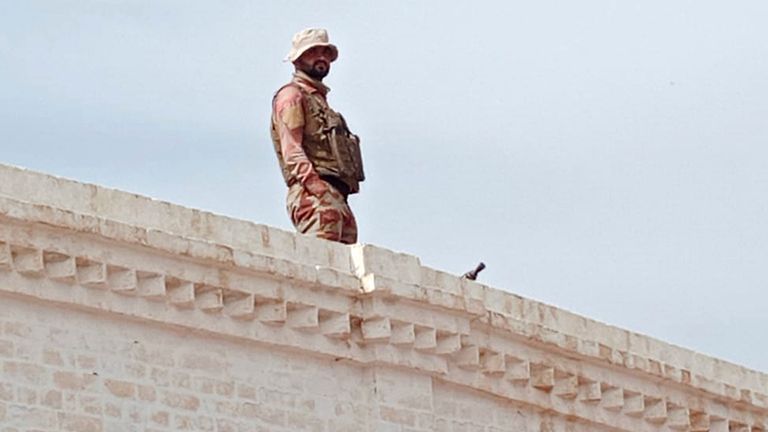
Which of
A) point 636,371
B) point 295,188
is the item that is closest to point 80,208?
point 295,188

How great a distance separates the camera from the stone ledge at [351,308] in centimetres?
1667

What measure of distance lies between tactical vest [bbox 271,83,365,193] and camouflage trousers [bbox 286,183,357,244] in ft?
0.46

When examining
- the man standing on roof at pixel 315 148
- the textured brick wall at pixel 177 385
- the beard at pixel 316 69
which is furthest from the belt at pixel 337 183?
the textured brick wall at pixel 177 385

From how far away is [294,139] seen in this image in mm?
19109

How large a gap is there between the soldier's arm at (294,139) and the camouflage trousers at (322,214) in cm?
7

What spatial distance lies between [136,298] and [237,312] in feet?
2.68

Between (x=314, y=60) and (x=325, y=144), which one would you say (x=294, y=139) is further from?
(x=314, y=60)

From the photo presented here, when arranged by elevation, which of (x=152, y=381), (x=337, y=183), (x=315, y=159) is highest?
(x=315, y=159)

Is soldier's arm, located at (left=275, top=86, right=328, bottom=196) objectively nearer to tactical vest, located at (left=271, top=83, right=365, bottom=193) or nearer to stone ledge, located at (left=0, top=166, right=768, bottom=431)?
tactical vest, located at (left=271, top=83, right=365, bottom=193)

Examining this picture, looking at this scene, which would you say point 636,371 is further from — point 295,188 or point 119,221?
point 119,221

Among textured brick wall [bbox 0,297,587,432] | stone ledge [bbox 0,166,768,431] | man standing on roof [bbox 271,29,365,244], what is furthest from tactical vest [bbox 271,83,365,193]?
textured brick wall [bbox 0,297,587,432]

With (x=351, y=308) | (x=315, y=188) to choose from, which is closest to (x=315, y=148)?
(x=315, y=188)

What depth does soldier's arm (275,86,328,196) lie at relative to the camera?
19016 millimetres

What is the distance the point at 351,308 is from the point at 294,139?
4.80ft
